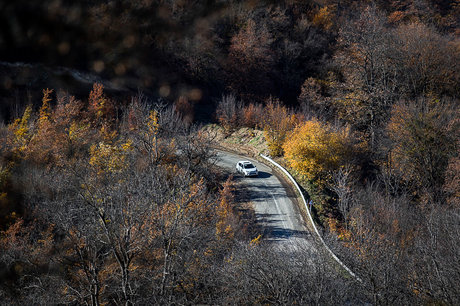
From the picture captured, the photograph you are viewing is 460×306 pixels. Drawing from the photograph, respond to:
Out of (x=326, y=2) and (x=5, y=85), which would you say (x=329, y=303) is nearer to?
(x=5, y=85)

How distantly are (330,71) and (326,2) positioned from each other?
22.0 m

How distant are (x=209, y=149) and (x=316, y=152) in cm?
1068

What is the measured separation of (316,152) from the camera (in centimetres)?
2923

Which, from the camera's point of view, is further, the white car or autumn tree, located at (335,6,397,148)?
autumn tree, located at (335,6,397,148)

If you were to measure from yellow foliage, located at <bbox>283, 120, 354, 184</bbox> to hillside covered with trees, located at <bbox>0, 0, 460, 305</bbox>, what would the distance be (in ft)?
0.55

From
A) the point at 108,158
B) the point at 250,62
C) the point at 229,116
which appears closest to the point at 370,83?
the point at 229,116

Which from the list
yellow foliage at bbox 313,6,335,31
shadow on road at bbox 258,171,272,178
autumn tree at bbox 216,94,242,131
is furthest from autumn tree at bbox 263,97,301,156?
yellow foliage at bbox 313,6,335,31

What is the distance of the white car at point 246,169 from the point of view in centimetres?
3077

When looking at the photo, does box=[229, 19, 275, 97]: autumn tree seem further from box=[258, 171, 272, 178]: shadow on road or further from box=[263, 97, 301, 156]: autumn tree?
box=[258, 171, 272, 178]: shadow on road

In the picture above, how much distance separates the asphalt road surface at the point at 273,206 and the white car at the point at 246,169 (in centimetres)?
38

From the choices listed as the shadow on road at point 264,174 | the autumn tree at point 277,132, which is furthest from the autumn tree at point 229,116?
the shadow on road at point 264,174

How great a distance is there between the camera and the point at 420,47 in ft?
143

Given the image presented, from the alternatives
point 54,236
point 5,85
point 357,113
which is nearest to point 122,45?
point 5,85

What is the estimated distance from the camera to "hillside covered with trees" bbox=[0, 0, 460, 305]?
14.3 meters
